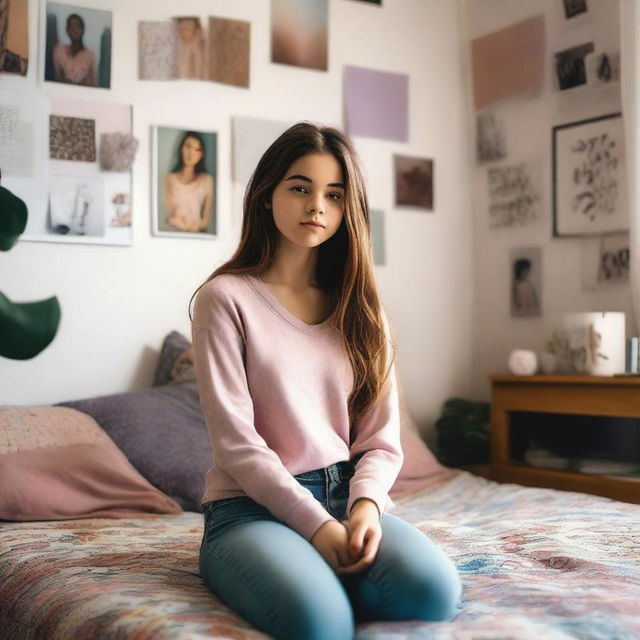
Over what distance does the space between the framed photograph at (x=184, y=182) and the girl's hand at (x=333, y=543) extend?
171 centimetres

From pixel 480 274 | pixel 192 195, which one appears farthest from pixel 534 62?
pixel 192 195

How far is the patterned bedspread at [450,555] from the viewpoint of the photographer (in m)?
1.23

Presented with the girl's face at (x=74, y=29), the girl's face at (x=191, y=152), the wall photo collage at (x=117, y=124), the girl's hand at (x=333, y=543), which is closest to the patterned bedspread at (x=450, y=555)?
the girl's hand at (x=333, y=543)

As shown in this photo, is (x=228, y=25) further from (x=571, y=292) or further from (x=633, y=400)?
(x=633, y=400)

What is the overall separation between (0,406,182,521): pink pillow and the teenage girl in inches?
31.5

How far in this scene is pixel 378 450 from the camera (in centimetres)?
159

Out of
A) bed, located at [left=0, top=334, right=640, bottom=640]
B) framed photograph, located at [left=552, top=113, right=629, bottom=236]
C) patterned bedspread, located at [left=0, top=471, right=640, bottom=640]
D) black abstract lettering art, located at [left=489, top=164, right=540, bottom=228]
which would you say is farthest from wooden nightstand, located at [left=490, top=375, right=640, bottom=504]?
black abstract lettering art, located at [left=489, top=164, right=540, bottom=228]

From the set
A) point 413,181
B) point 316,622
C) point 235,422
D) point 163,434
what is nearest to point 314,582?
point 316,622

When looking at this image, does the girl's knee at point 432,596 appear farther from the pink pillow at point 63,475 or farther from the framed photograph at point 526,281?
the framed photograph at point 526,281

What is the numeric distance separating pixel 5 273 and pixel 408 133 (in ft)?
5.09

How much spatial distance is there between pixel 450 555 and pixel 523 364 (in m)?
1.31

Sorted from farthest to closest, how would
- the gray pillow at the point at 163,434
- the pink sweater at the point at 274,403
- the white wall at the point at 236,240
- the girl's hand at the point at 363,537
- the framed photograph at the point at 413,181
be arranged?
the framed photograph at the point at 413,181 → the white wall at the point at 236,240 → the gray pillow at the point at 163,434 → the pink sweater at the point at 274,403 → the girl's hand at the point at 363,537

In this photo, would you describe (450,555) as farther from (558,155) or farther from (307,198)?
(558,155)

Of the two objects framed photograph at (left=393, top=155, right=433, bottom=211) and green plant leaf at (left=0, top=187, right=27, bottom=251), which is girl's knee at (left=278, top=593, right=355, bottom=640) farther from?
framed photograph at (left=393, top=155, right=433, bottom=211)
